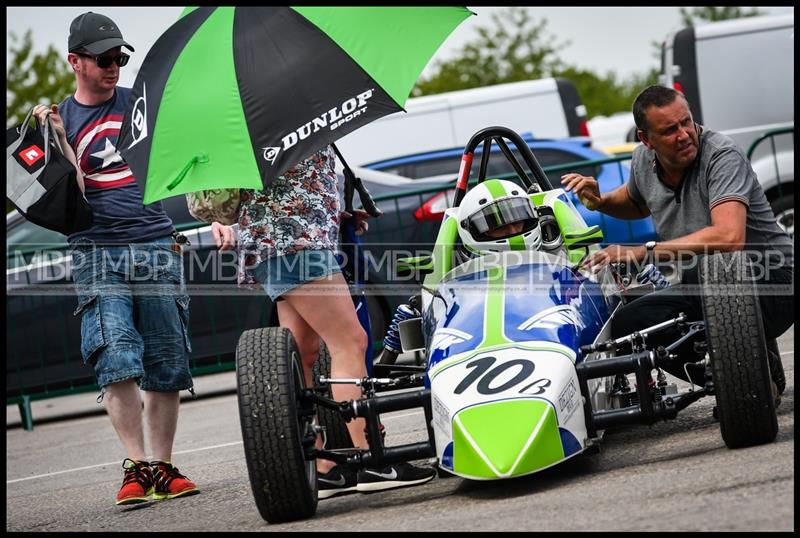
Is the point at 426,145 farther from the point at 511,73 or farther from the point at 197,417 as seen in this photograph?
the point at 511,73

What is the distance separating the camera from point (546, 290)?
5348mm

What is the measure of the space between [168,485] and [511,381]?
203 cm

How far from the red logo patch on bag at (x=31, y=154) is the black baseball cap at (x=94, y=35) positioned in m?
0.50

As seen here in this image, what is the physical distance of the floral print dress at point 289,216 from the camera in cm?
523

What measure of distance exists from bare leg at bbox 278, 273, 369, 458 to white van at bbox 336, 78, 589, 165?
10940mm

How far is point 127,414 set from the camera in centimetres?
604

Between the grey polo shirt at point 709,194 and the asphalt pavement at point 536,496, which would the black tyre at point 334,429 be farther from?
the grey polo shirt at point 709,194

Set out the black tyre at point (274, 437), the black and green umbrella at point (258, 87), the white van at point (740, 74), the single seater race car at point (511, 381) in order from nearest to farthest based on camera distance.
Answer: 1. the single seater race car at point (511, 381)
2. the black tyre at point (274, 437)
3. the black and green umbrella at point (258, 87)
4. the white van at point (740, 74)

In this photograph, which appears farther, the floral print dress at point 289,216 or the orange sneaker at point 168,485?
the orange sneaker at point 168,485

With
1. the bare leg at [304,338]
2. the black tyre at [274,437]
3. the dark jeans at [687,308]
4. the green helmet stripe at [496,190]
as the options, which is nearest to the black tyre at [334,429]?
the bare leg at [304,338]

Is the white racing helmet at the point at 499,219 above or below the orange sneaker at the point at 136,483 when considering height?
above

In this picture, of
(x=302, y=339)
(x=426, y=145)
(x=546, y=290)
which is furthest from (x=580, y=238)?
(x=426, y=145)

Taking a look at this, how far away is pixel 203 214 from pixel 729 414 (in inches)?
89.9

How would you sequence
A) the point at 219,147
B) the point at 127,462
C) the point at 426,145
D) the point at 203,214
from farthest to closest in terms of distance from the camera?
the point at 426,145
the point at 127,462
the point at 203,214
the point at 219,147
